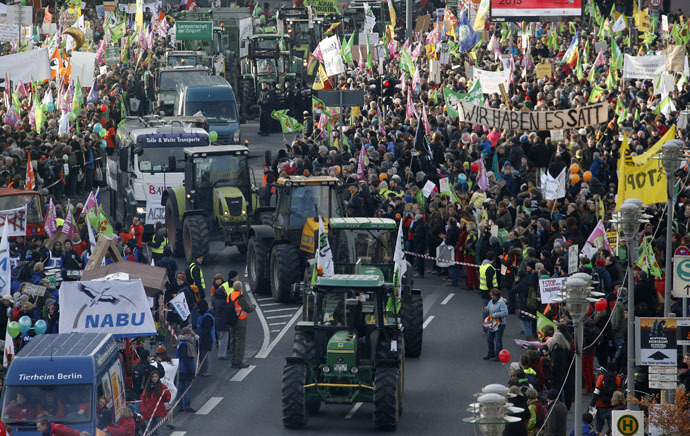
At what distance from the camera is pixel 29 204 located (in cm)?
2928

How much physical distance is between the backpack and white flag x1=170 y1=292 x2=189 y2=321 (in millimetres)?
7239

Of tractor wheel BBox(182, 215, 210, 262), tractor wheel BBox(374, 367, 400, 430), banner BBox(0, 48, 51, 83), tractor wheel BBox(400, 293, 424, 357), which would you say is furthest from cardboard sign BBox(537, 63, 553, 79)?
tractor wheel BBox(374, 367, 400, 430)

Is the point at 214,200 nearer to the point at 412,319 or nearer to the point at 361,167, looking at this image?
the point at 361,167

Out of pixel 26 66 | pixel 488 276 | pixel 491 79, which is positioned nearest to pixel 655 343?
pixel 488 276

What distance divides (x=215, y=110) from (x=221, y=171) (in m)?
13.1

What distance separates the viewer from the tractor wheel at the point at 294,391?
19.8 meters

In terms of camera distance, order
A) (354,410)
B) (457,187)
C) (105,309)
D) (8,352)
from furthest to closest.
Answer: (457,187), (354,410), (8,352), (105,309)

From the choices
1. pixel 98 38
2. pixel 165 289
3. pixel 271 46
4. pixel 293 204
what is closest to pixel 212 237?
pixel 293 204

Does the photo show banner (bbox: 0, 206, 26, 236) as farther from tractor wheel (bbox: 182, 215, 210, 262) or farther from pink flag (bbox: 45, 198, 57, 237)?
tractor wheel (bbox: 182, 215, 210, 262)

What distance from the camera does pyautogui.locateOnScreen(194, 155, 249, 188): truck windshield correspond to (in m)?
30.0

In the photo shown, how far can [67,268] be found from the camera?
2573cm

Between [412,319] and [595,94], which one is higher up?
[595,94]

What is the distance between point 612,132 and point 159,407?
61.6ft

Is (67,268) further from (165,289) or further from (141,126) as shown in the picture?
(141,126)
